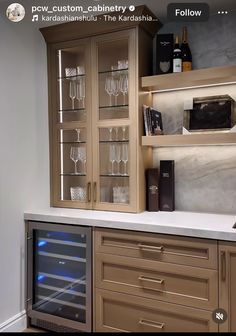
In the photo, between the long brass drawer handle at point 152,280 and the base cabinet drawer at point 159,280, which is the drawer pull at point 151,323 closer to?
the base cabinet drawer at point 159,280

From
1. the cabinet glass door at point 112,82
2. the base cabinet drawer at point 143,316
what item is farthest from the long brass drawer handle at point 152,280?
the cabinet glass door at point 112,82

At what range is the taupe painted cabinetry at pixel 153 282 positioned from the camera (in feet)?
6.61

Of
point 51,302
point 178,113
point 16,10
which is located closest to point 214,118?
point 178,113

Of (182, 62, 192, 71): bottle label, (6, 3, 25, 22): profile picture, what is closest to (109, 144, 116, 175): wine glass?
(182, 62, 192, 71): bottle label

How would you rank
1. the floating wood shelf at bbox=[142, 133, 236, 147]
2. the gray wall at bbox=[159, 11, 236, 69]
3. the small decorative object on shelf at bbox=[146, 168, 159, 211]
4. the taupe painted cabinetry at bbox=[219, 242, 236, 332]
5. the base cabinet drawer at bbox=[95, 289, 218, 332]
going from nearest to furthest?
the taupe painted cabinetry at bbox=[219, 242, 236, 332]
the base cabinet drawer at bbox=[95, 289, 218, 332]
the floating wood shelf at bbox=[142, 133, 236, 147]
the gray wall at bbox=[159, 11, 236, 69]
the small decorative object on shelf at bbox=[146, 168, 159, 211]

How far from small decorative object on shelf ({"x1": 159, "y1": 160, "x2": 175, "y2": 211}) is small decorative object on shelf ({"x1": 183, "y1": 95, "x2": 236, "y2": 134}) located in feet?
1.10

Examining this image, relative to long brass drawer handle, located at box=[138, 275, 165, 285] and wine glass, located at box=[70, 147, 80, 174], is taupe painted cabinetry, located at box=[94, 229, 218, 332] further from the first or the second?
wine glass, located at box=[70, 147, 80, 174]

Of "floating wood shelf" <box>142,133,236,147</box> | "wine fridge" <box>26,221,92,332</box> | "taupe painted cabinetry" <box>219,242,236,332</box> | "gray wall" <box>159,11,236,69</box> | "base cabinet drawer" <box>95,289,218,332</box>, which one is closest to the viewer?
"taupe painted cabinetry" <box>219,242,236,332</box>

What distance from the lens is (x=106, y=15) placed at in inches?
102

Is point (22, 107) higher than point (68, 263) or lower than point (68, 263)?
higher

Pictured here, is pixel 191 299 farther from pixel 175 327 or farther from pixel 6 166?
pixel 6 166

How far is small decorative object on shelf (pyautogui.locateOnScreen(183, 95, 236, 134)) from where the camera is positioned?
2426 mm

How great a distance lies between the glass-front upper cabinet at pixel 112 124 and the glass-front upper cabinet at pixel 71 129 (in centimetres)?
14

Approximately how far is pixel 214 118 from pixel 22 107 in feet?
4.95
